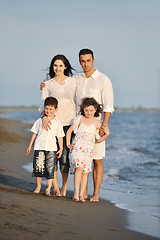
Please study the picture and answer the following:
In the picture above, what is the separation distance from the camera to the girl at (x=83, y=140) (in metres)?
4.99

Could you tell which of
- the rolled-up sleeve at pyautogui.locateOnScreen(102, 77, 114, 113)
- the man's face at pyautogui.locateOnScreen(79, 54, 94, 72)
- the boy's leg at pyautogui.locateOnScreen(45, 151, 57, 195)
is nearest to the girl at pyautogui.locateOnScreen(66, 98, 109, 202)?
the rolled-up sleeve at pyautogui.locateOnScreen(102, 77, 114, 113)

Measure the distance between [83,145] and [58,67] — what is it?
1.07m

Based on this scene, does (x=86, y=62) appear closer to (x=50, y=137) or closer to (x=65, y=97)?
(x=65, y=97)

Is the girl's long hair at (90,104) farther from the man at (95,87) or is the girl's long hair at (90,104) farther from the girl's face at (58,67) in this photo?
the girl's face at (58,67)

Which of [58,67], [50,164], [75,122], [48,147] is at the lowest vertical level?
[50,164]

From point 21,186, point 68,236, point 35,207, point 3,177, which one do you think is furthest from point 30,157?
point 68,236

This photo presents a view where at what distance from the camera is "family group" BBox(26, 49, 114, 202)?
502cm

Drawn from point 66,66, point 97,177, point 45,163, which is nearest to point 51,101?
point 66,66

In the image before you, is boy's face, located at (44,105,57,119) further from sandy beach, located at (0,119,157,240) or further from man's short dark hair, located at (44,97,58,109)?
sandy beach, located at (0,119,157,240)

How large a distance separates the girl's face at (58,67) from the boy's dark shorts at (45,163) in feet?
3.44

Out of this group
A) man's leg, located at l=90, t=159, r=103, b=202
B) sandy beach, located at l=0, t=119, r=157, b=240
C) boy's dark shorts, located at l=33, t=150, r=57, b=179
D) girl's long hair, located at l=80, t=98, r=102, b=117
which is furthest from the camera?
man's leg, located at l=90, t=159, r=103, b=202

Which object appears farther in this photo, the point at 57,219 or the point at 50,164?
the point at 50,164

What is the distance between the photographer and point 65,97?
5176mm

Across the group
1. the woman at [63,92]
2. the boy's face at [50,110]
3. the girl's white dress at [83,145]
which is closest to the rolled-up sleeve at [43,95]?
the woman at [63,92]
